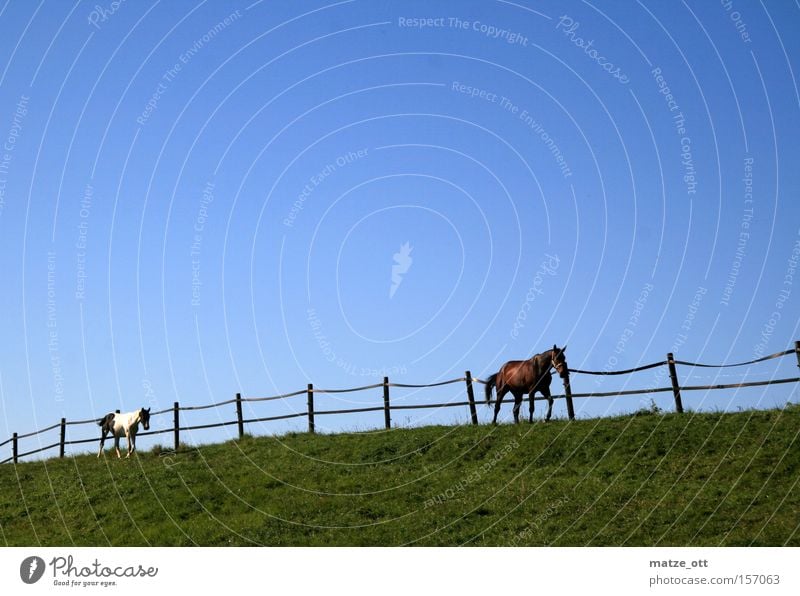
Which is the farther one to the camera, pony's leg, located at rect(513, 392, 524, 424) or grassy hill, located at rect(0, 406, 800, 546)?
pony's leg, located at rect(513, 392, 524, 424)

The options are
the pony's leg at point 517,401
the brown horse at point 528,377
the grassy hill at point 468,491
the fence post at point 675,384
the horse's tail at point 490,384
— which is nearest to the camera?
the grassy hill at point 468,491

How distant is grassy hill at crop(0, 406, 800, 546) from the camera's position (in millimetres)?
15375

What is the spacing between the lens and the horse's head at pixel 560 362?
2212cm

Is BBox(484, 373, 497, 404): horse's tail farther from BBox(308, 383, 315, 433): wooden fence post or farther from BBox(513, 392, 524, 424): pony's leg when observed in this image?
BBox(308, 383, 315, 433): wooden fence post

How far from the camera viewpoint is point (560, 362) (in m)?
22.2

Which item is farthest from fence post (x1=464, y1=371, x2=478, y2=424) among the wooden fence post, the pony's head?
the pony's head

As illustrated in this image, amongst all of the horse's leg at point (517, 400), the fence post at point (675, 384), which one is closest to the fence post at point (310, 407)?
the horse's leg at point (517, 400)

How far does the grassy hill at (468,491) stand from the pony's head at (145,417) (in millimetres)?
2968

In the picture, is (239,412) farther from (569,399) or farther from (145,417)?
(569,399)

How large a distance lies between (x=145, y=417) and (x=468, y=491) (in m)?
12.7

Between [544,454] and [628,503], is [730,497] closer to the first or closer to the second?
[628,503]

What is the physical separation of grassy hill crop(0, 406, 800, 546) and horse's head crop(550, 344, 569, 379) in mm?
1266

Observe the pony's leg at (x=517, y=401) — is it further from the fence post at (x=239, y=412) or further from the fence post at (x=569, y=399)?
the fence post at (x=239, y=412)
